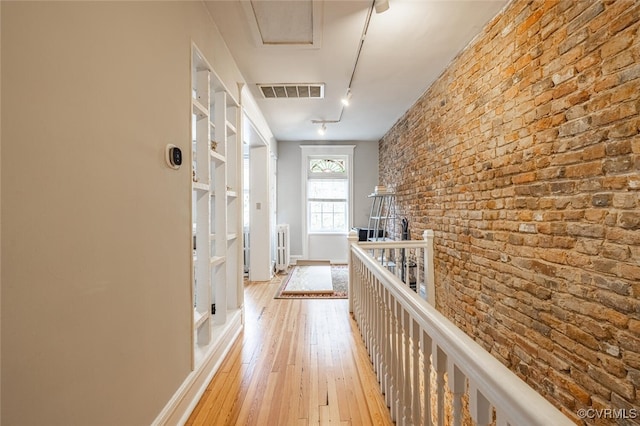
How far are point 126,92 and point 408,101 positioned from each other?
3.54 metres

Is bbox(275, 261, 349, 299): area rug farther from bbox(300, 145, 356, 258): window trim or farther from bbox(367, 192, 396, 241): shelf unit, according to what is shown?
bbox(367, 192, 396, 241): shelf unit

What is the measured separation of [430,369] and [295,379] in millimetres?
1231

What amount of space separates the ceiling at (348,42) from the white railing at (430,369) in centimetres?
187

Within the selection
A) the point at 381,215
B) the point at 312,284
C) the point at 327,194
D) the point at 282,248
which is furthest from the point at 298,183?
the point at 312,284

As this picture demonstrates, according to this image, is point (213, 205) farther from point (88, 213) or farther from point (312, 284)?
point (312, 284)

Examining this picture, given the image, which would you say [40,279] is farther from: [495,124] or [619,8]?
[495,124]

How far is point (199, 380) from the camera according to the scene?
1.83m

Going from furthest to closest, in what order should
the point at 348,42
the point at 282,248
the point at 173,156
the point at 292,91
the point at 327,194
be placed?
1. the point at 327,194
2. the point at 282,248
3. the point at 292,91
4. the point at 348,42
5. the point at 173,156

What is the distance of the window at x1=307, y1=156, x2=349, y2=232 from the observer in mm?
6219

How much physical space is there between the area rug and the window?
100 centimetres

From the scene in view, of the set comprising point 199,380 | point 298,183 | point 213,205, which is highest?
point 298,183

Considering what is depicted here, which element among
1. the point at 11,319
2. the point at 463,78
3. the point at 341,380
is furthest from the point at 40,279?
the point at 463,78

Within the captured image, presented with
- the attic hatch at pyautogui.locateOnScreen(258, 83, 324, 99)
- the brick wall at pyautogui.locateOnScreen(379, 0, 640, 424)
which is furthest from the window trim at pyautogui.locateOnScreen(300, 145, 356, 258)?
the brick wall at pyautogui.locateOnScreen(379, 0, 640, 424)

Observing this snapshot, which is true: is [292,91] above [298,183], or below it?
above
